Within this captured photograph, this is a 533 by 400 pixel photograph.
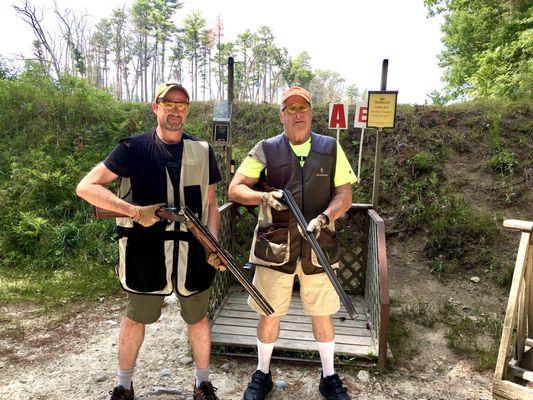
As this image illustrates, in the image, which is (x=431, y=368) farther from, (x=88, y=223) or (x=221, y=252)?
(x=88, y=223)

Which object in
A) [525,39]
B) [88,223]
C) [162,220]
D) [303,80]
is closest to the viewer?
[162,220]

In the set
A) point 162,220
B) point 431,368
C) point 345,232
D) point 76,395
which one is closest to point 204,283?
point 162,220

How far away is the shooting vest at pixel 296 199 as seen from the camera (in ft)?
9.00

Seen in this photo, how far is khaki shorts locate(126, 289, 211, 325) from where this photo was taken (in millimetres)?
2525

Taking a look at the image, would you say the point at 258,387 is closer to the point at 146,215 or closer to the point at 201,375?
the point at 201,375

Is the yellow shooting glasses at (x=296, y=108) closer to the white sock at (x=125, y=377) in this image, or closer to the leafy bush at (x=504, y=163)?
the white sock at (x=125, y=377)

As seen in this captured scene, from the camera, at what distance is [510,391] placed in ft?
8.29

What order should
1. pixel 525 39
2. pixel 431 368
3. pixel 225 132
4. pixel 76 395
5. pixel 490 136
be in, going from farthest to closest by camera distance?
A: 1. pixel 525 39
2. pixel 490 136
3. pixel 225 132
4. pixel 431 368
5. pixel 76 395

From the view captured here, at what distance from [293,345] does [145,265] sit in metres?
1.99

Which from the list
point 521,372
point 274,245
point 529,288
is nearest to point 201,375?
point 274,245

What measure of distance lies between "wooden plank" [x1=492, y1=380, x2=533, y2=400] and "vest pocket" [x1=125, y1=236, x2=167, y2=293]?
7.97ft

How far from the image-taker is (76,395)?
3162 mm

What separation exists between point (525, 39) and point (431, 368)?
11582 mm

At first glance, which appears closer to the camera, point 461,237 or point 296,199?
point 296,199
